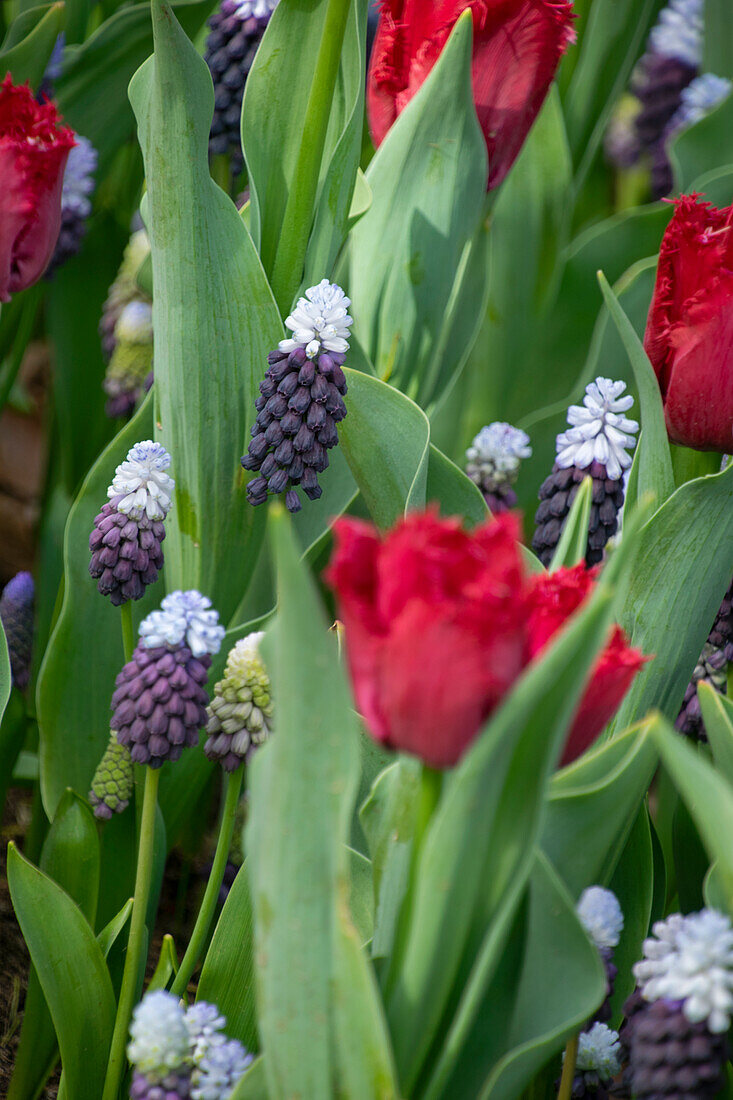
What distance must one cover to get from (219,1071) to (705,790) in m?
0.34

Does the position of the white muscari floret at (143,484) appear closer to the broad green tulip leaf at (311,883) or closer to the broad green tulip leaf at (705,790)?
the broad green tulip leaf at (311,883)

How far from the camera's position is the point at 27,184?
0.95 meters

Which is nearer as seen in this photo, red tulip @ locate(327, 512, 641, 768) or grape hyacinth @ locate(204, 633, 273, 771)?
red tulip @ locate(327, 512, 641, 768)

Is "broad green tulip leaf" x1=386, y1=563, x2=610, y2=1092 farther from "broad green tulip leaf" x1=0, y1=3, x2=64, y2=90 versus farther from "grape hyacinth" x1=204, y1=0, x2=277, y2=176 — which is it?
"broad green tulip leaf" x1=0, y1=3, x2=64, y2=90

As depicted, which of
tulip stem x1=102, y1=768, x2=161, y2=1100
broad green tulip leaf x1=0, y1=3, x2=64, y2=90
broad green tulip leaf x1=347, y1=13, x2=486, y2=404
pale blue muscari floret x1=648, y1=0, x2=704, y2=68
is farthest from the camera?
pale blue muscari floret x1=648, y1=0, x2=704, y2=68

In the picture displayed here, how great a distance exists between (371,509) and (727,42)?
1.27 meters

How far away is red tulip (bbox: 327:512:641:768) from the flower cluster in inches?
10.1

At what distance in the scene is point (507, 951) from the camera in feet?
2.11

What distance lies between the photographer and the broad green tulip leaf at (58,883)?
97 cm

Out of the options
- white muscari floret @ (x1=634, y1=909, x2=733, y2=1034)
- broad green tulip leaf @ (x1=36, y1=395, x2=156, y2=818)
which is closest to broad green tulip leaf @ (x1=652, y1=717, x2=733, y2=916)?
white muscari floret @ (x1=634, y1=909, x2=733, y2=1034)

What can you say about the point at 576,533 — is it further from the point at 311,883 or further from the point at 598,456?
the point at 311,883

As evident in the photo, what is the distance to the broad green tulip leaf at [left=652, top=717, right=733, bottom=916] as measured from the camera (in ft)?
1.74

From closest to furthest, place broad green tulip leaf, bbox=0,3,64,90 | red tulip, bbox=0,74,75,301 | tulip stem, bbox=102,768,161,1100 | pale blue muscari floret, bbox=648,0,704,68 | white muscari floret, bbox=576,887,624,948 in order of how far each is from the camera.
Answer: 1. white muscari floret, bbox=576,887,624,948
2. tulip stem, bbox=102,768,161,1100
3. red tulip, bbox=0,74,75,301
4. broad green tulip leaf, bbox=0,3,64,90
5. pale blue muscari floret, bbox=648,0,704,68

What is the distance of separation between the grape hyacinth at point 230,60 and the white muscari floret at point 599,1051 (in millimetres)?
954
